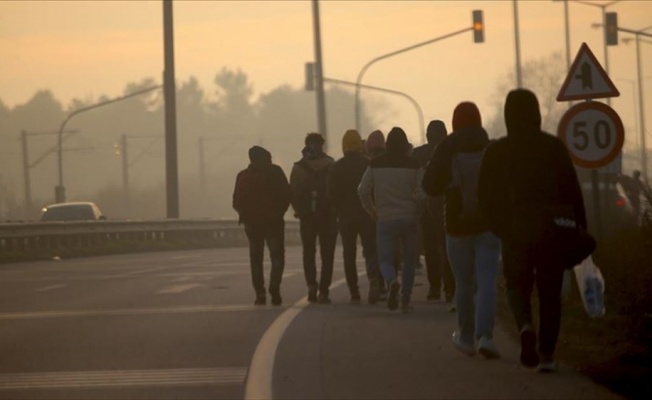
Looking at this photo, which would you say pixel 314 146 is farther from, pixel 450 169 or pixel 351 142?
pixel 450 169

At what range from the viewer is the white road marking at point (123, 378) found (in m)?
11.9

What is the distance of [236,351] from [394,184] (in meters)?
4.09

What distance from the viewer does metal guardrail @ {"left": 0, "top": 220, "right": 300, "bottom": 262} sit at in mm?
38531

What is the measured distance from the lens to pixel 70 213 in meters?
53.4

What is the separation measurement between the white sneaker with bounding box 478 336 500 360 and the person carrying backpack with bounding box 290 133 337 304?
7.01 metres

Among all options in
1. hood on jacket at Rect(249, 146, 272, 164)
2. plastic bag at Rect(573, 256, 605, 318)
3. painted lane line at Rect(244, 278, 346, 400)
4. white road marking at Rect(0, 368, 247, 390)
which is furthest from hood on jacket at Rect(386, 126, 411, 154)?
white road marking at Rect(0, 368, 247, 390)

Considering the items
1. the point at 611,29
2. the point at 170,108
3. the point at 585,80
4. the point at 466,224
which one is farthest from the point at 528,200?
the point at 611,29

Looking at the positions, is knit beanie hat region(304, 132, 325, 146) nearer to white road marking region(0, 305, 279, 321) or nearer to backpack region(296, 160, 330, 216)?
backpack region(296, 160, 330, 216)

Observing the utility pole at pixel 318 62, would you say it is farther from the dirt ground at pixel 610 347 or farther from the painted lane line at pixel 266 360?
the dirt ground at pixel 610 347

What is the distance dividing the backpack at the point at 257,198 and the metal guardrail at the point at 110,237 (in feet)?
58.1

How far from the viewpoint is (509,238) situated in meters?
11.8

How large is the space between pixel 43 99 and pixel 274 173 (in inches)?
6905

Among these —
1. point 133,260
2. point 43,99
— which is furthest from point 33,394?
point 43,99

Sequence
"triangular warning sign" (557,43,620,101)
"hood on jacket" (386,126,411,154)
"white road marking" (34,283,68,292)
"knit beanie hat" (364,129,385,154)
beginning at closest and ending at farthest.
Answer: "triangular warning sign" (557,43,620,101), "hood on jacket" (386,126,411,154), "knit beanie hat" (364,129,385,154), "white road marking" (34,283,68,292)
